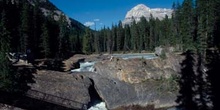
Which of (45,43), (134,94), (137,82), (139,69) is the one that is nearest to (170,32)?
(45,43)

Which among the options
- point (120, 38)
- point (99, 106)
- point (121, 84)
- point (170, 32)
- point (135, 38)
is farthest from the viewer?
point (120, 38)

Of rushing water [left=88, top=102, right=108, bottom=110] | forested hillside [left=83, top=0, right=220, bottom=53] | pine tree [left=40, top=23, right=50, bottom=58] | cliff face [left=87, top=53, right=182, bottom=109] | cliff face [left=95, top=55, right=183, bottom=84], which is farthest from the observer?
pine tree [left=40, top=23, right=50, bottom=58]

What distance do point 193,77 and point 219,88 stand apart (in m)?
3.95

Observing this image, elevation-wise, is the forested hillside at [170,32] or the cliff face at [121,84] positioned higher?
the forested hillside at [170,32]

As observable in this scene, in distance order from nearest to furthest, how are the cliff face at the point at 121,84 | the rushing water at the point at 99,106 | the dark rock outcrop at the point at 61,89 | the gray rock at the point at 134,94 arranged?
1. the dark rock outcrop at the point at 61,89
2. the gray rock at the point at 134,94
3. the cliff face at the point at 121,84
4. the rushing water at the point at 99,106

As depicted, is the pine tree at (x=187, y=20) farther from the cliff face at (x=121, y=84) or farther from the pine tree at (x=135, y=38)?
the pine tree at (x=135, y=38)

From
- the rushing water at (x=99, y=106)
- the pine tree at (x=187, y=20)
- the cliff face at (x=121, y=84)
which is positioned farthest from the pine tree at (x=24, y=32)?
the rushing water at (x=99, y=106)

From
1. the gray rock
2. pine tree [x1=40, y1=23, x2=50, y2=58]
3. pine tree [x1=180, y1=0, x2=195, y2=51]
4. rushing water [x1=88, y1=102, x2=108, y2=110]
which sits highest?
pine tree [x1=180, y1=0, x2=195, y2=51]

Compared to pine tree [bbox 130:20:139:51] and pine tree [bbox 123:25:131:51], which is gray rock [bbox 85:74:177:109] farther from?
pine tree [bbox 123:25:131:51]

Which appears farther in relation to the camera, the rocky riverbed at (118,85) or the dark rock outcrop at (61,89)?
the rocky riverbed at (118,85)

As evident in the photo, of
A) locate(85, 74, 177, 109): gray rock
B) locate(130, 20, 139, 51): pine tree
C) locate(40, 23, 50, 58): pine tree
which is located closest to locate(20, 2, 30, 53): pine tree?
locate(40, 23, 50, 58): pine tree

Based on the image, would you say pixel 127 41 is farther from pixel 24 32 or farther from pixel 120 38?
pixel 24 32

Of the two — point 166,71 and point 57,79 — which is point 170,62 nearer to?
point 166,71

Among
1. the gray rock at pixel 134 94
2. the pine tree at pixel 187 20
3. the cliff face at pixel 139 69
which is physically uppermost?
the pine tree at pixel 187 20
